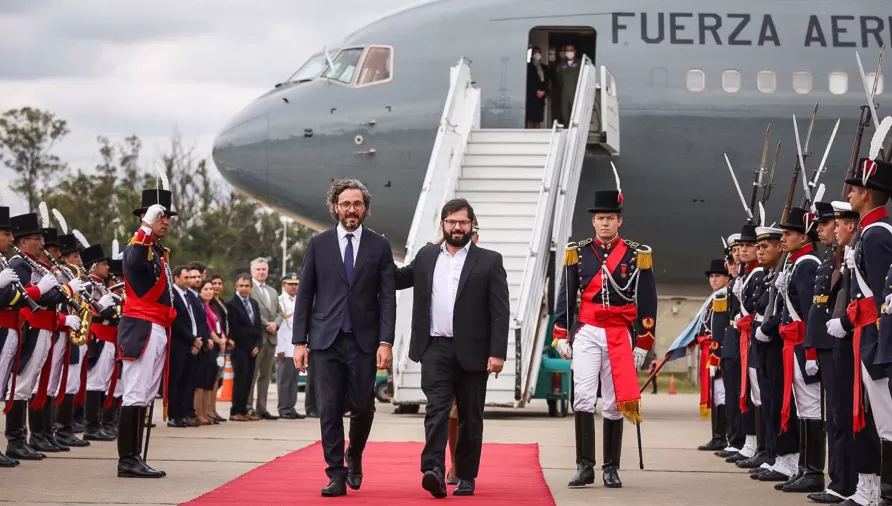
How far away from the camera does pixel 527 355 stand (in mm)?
14555

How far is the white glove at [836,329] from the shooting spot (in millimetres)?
7020

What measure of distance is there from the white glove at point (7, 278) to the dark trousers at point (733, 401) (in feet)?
18.9

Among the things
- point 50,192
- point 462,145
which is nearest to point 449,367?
point 462,145

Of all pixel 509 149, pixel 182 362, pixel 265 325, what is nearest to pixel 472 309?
pixel 182 362

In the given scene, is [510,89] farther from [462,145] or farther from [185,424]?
[185,424]

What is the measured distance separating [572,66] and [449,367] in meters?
10.4

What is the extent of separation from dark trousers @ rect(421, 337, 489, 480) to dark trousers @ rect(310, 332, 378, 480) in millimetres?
327

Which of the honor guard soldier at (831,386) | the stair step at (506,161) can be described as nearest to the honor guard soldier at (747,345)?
the honor guard soldier at (831,386)

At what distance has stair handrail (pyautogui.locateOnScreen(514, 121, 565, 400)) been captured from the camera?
14.4m

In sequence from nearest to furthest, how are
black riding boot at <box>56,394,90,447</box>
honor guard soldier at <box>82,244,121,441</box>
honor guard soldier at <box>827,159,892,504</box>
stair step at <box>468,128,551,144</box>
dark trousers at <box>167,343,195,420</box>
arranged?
honor guard soldier at <box>827,159,892,504</box> → black riding boot at <box>56,394,90,447</box> → honor guard soldier at <box>82,244,121,441</box> → dark trousers at <box>167,343,195,420</box> → stair step at <box>468,128,551,144</box>

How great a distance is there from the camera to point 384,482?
8.22 m

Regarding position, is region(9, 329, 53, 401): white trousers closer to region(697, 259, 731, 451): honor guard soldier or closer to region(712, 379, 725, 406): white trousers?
region(697, 259, 731, 451): honor guard soldier

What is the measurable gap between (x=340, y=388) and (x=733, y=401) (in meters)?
4.76

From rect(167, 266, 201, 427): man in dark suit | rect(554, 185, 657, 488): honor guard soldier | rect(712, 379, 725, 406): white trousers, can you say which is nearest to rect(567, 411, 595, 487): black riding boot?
rect(554, 185, 657, 488): honor guard soldier
